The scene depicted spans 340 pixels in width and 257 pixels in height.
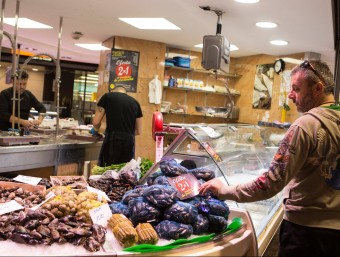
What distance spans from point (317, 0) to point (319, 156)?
2.92 m

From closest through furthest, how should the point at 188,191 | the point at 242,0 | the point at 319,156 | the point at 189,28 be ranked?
the point at 319,156 < the point at 188,191 < the point at 242,0 < the point at 189,28

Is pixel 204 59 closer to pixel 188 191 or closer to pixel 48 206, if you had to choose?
pixel 188 191

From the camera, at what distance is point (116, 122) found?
552 cm

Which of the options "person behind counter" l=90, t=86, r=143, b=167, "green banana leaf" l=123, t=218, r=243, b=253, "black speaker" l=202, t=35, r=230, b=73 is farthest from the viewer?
"person behind counter" l=90, t=86, r=143, b=167

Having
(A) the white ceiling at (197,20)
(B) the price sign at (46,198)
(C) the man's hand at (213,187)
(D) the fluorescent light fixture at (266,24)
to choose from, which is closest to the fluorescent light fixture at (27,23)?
(A) the white ceiling at (197,20)

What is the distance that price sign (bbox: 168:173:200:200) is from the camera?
2.21m

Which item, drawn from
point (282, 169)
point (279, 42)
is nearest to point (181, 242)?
point (282, 169)

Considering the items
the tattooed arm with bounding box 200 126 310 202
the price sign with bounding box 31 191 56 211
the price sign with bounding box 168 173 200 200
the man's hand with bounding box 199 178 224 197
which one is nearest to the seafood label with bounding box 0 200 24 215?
the price sign with bounding box 31 191 56 211

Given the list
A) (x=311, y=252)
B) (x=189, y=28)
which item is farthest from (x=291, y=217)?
(x=189, y=28)

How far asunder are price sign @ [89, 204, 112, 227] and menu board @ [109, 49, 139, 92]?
614 cm

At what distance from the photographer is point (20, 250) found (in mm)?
1698

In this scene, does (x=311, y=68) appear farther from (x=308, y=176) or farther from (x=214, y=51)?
(x=214, y=51)

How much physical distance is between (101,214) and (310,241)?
3.64 feet

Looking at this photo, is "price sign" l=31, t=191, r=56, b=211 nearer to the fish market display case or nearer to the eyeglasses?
the fish market display case
